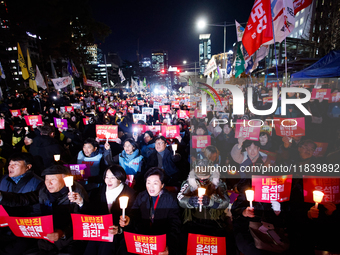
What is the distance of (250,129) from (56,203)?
4.87 m

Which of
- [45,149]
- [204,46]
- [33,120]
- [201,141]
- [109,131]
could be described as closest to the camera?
[45,149]

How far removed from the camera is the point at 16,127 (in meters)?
6.39

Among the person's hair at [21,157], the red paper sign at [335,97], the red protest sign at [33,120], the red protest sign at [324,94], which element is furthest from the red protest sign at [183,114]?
the person's hair at [21,157]

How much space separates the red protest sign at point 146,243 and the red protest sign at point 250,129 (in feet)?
12.4

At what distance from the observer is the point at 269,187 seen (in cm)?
276

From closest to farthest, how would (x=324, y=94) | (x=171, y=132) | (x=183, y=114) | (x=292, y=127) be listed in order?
(x=292, y=127)
(x=171, y=132)
(x=324, y=94)
(x=183, y=114)

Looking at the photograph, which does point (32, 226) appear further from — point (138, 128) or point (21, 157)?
point (138, 128)

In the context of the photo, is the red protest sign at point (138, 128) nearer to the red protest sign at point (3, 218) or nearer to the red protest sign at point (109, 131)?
the red protest sign at point (109, 131)

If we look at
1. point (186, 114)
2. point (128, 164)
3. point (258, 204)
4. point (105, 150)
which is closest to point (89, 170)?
point (105, 150)

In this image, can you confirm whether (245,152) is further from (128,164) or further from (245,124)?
(128,164)

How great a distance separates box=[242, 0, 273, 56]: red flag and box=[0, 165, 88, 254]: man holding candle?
7.19 m

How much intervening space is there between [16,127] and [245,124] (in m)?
7.81

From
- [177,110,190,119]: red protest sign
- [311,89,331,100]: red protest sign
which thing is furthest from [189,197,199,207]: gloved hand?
[311,89,331,100]: red protest sign

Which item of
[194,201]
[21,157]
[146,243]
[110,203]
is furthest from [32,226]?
[194,201]
